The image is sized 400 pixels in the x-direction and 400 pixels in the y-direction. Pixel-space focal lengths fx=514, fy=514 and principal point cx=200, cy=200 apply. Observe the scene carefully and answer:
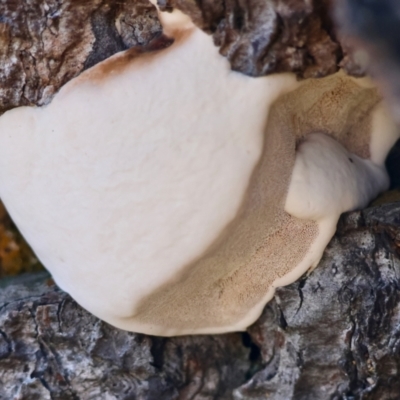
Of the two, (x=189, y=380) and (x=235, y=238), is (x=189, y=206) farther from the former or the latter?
(x=189, y=380)

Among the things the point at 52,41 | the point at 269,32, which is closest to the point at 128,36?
the point at 52,41

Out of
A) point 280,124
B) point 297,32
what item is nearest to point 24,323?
point 280,124

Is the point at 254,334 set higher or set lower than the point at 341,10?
lower

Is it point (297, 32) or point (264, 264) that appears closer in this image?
point (297, 32)

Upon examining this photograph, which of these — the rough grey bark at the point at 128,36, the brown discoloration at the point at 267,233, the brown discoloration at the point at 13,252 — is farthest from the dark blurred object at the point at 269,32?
the brown discoloration at the point at 13,252

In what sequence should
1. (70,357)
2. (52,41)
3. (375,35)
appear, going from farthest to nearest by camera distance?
1. (70,357)
2. (52,41)
3. (375,35)

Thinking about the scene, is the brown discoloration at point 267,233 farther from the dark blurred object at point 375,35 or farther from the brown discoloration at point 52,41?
the brown discoloration at point 52,41

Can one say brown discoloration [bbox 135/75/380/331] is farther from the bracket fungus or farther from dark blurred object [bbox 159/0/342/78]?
dark blurred object [bbox 159/0/342/78]

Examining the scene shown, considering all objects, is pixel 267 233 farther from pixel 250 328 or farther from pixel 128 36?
pixel 128 36
